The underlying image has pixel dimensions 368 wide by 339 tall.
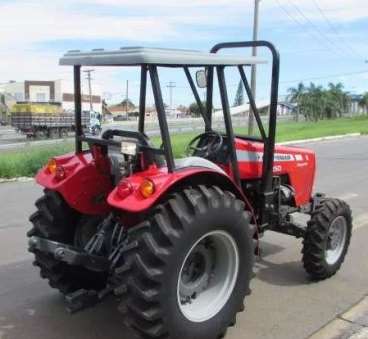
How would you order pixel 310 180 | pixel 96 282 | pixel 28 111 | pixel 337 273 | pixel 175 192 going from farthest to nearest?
1. pixel 28 111
2. pixel 310 180
3. pixel 337 273
4. pixel 96 282
5. pixel 175 192

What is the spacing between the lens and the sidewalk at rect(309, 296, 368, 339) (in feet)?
15.2

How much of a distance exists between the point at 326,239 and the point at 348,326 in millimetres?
1219

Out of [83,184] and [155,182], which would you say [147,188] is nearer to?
[155,182]

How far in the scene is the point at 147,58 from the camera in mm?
3877

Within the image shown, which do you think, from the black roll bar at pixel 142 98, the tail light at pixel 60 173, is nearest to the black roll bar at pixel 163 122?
the black roll bar at pixel 142 98

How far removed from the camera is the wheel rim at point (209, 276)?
4.40 m

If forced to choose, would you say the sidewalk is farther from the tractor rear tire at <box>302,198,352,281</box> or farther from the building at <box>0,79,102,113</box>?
the building at <box>0,79,102,113</box>

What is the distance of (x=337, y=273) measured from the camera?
6.18 meters

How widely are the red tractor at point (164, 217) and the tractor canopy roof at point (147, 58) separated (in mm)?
11

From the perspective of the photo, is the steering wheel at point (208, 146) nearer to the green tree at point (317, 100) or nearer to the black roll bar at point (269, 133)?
the black roll bar at point (269, 133)

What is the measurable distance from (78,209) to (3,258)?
2414 millimetres

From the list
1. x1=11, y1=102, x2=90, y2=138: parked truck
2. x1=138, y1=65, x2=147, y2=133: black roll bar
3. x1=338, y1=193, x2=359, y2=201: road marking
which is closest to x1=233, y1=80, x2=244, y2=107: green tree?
x1=138, y1=65, x2=147, y2=133: black roll bar

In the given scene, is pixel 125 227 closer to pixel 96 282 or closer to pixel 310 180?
pixel 96 282

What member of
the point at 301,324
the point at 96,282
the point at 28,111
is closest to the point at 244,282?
the point at 301,324
